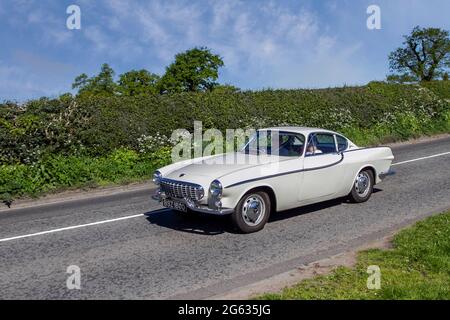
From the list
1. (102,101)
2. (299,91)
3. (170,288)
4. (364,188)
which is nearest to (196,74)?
(299,91)

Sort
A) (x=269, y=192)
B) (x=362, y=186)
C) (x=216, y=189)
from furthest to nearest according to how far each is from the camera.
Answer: (x=362, y=186), (x=269, y=192), (x=216, y=189)

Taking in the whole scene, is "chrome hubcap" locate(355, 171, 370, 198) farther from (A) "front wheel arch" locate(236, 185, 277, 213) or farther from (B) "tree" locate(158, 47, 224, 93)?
(B) "tree" locate(158, 47, 224, 93)

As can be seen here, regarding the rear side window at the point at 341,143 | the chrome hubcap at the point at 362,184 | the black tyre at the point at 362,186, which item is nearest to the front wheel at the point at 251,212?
the rear side window at the point at 341,143

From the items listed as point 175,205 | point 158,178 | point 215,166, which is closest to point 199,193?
point 175,205

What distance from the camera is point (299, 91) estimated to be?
18.8 metres

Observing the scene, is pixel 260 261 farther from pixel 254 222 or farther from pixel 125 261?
pixel 125 261

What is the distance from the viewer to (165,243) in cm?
692

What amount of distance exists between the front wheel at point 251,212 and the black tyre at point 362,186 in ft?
8.14

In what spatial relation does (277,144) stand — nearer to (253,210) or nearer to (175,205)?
(253,210)

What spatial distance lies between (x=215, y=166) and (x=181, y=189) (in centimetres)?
75

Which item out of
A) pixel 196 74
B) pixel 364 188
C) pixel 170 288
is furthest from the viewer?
pixel 196 74

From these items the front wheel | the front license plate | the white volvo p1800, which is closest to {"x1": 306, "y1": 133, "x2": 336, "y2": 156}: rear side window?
the white volvo p1800

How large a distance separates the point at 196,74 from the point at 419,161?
46119 mm
